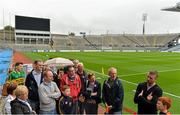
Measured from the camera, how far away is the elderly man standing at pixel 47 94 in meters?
6.54

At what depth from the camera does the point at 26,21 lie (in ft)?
316

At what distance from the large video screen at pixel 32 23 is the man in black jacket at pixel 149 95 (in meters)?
91.5

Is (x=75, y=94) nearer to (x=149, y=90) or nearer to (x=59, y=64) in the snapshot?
(x=149, y=90)

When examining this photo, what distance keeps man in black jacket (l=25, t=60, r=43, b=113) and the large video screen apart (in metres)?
89.8

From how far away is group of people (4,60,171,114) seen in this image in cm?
525

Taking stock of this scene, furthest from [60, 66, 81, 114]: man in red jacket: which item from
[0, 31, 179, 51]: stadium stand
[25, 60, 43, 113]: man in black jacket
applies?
[0, 31, 179, 51]: stadium stand

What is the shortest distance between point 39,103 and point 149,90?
2619 mm

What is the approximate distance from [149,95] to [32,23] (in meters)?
93.9

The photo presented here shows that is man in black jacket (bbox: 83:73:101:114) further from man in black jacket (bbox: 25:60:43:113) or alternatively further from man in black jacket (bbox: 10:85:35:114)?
man in black jacket (bbox: 10:85:35:114)

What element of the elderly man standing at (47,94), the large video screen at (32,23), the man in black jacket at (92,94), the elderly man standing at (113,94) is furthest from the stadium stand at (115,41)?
the elderly man standing at (47,94)

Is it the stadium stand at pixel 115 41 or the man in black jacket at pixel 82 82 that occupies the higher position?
the stadium stand at pixel 115 41

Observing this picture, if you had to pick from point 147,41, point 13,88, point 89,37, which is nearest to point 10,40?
point 89,37

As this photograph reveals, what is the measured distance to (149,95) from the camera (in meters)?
6.20

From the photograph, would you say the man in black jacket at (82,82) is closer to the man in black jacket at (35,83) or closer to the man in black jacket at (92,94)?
the man in black jacket at (92,94)
